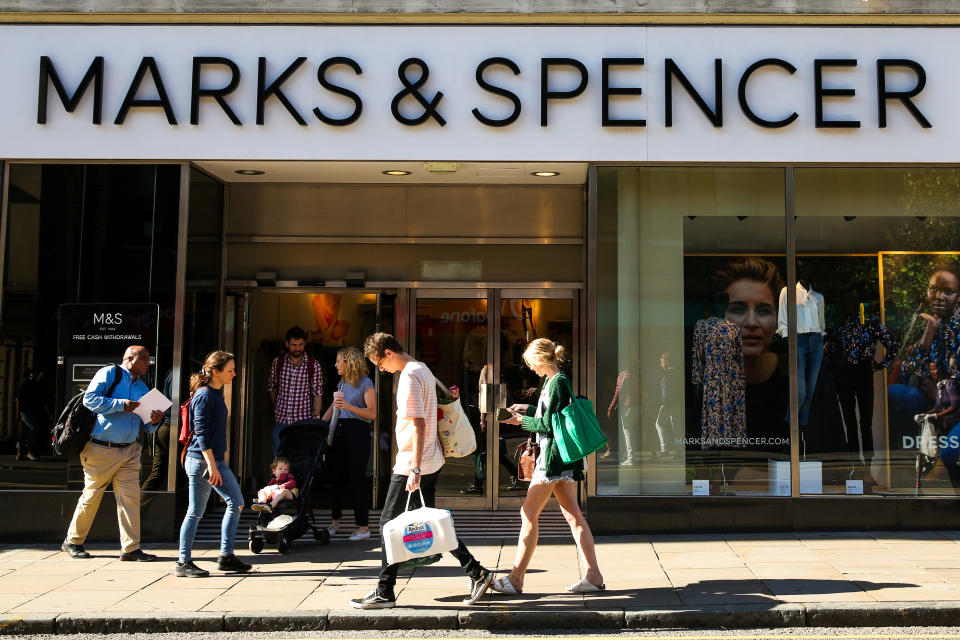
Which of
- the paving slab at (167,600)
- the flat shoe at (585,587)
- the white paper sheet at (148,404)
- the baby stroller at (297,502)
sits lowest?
the paving slab at (167,600)

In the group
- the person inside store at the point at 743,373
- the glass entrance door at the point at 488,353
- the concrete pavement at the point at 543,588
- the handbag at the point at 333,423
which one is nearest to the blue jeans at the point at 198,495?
the concrete pavement at the point at 543,588

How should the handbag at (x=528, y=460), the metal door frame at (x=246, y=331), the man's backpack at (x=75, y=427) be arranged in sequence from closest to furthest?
the handbag at (x=528, y=460)
the man's backpack at (x=75, y=427)
the metal door frame at (x=246, y=331)

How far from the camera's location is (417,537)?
20.8 ft

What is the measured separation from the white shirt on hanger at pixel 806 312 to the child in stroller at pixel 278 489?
5.35m

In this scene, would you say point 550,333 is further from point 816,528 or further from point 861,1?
point 861,1

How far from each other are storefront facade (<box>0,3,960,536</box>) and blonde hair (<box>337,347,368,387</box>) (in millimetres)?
1691

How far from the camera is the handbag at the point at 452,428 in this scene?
6.91 meters

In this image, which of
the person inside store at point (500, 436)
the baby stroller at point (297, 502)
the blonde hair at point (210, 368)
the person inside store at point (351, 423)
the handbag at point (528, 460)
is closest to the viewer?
the handbag at point (528, 460)

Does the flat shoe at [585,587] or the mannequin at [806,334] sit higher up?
the mannequin at [806,334]

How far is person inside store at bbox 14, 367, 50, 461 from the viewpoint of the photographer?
941 cm

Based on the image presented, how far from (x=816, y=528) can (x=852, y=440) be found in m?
1.09

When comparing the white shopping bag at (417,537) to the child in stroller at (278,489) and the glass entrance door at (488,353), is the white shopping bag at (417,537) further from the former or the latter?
the glass entrance door at (488,353)

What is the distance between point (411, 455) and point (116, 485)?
331 centimetres

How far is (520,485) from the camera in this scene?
35.1 ft
